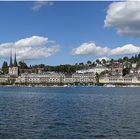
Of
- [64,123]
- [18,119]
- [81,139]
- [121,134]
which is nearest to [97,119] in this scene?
[64,123]

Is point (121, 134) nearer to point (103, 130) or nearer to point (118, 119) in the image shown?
point (103, 130)

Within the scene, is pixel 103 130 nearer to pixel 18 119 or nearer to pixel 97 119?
pixel 97 119

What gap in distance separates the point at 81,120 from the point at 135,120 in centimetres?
386

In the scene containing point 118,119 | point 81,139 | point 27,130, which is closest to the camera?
point 81,139

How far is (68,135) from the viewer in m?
25.0

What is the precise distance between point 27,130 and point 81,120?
6594 mm

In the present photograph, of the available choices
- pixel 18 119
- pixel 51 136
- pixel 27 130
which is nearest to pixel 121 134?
pixel 51 136

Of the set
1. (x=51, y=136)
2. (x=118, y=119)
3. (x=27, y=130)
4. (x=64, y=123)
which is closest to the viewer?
(x=51, y=136)

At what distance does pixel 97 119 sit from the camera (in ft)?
108

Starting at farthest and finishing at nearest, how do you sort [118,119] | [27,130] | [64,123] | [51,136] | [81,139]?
1. [118,119]
2. [64,123]
3. [27,130]
4. [51,136]
5. [81,139]

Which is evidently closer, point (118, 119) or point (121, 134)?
point (121, 134)

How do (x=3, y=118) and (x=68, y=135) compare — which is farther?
(x=3, y=118)

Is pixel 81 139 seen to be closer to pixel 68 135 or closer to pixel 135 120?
pixel 68 135

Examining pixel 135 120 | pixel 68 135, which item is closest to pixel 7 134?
pixel 68 135
